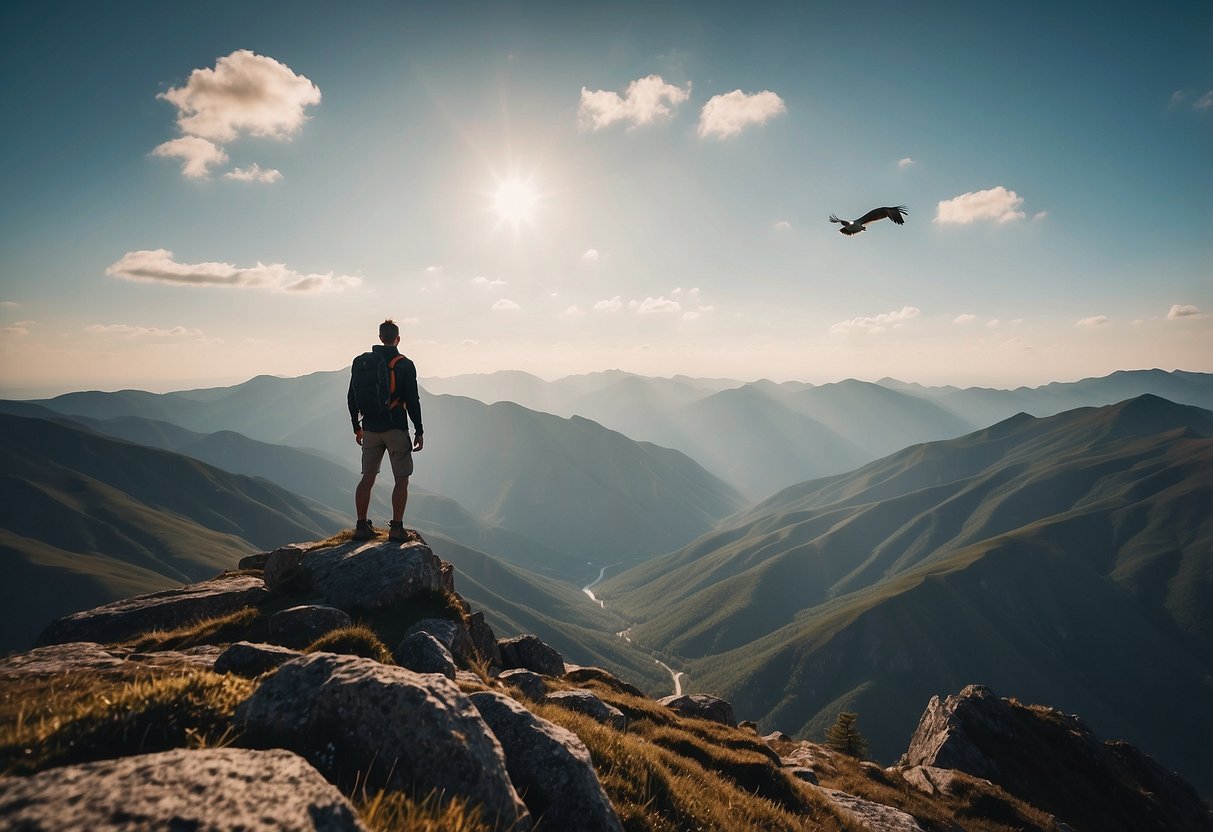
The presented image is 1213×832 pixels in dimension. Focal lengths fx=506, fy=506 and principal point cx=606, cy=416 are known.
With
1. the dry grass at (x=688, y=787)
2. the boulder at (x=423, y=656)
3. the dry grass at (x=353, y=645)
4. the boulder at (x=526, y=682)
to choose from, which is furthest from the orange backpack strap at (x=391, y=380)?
the boulder at (x=526, y=682)

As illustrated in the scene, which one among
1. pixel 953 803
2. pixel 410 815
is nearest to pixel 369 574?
pixel 410 815

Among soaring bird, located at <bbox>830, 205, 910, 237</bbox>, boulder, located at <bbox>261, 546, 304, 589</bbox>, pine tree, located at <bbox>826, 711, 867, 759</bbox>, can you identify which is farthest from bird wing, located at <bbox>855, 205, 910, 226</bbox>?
pine tree, located at <bbox>826, 711, 867, 759</bbox>

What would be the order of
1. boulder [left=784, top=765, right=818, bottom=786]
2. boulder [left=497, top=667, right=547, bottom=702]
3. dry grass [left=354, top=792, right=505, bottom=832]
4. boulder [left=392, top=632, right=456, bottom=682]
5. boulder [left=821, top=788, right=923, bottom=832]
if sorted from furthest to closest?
boulder [left=784, top=765, right=818, bottom=786], boulder [left=497, top=667, right=547, bottom=702], boulder [left=821, top=788, right=923, bottom=832], boulder [left=392, top=632, right=456, bottom=682], dry grass [left=354, top=792, right=505, bottom=832]

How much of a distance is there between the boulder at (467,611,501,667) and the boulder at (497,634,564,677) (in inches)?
67.5

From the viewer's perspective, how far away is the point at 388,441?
1784 cm

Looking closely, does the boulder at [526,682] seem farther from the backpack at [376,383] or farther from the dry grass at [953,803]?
the dry grass at [953,803]

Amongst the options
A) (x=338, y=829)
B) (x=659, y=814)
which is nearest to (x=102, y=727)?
(x=338, y=829)

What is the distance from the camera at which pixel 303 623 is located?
13656 mm

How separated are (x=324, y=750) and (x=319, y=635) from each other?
28.5ft

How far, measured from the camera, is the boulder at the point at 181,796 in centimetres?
359

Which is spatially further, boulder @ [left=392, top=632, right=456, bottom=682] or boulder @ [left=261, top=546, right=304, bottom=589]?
boulder @ [left=261, top=546, right=304, bottom=589]

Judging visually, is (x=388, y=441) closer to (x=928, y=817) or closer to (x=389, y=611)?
(x=389, y=611)

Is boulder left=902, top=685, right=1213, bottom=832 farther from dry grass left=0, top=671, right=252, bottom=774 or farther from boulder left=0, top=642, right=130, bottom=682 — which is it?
boulder left=0, top=642, right=130, bottom=682

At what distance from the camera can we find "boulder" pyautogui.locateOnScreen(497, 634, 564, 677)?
88.5ft
